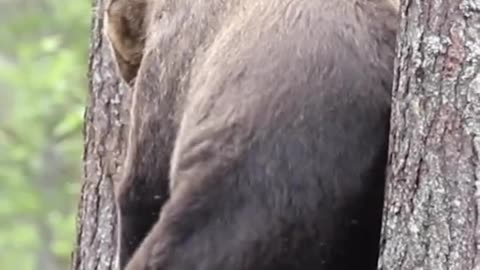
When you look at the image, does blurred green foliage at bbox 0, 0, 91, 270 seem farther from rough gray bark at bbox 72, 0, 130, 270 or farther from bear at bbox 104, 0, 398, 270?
bear at bbox 104, 0, 398, 270

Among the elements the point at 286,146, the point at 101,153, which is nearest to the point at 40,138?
the point at 101,153

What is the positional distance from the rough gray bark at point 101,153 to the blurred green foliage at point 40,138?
449 centimetres

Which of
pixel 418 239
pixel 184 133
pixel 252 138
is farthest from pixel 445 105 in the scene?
pixel 184 133

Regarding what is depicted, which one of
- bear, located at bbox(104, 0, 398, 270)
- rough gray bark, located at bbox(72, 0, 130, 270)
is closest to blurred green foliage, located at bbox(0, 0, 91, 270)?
rough gray bark, located at bbox(72, 0, 130, 270)

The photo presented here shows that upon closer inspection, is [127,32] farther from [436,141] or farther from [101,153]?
[436,141]

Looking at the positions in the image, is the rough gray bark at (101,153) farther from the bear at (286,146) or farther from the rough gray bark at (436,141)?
the rough gray bark at (436,141)

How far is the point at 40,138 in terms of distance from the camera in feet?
38.8

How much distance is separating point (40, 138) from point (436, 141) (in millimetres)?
8764

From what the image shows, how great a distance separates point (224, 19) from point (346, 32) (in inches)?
22.5

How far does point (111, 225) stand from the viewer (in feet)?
16.2

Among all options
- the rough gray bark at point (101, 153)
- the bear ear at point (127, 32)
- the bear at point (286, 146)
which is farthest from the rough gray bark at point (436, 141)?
the rough gray bark at point (101, 153)

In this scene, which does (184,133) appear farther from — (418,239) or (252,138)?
(418,239)

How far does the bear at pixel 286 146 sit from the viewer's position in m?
3.62

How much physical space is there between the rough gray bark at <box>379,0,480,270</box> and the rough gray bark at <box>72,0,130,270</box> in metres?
1.70
